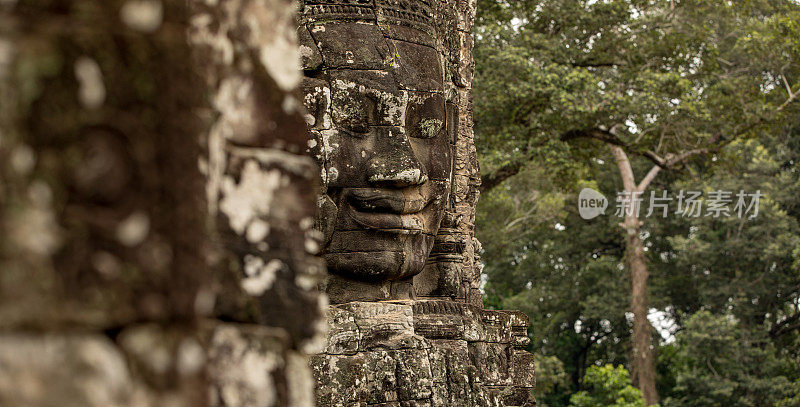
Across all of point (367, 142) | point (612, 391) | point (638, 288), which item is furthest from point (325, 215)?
point (638, 288)

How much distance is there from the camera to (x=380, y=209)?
4703mm

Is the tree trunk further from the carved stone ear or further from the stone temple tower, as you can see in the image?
the carved stone ear

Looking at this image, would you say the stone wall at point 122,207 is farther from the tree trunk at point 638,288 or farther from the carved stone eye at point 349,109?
the tree trunk at point 638,288

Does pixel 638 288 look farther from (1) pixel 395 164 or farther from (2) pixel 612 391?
(1) pixel 395 164

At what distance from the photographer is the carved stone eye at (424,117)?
16.1 feet

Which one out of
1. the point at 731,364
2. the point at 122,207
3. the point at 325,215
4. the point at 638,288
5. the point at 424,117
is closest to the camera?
the point at 122,207

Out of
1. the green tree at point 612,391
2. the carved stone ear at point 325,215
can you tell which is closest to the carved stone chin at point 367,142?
the carved stone ear at point 325,215

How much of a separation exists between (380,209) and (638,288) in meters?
15.5

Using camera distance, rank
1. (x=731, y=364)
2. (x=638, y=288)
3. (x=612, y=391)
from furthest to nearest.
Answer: (x=638, y=288) → (x=731, y=364) → (x=612, y=391)

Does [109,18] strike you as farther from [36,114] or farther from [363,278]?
[363,278]

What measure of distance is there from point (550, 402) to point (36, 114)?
21.1m

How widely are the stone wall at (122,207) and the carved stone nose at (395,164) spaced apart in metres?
2.91

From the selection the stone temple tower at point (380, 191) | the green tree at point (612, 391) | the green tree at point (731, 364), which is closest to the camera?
the stone temple tower at point (380, 191)

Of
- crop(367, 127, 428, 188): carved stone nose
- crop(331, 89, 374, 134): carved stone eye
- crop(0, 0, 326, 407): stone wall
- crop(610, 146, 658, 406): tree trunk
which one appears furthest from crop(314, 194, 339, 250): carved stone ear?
crop(610, 146, 658, 406): tree trunk
